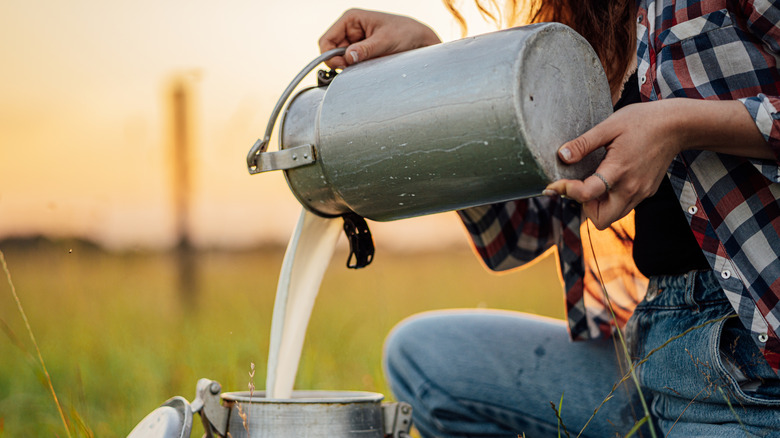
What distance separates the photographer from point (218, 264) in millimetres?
4188

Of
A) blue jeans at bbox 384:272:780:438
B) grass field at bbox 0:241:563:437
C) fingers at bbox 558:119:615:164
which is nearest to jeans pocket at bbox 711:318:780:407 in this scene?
blue jeans at bbox 384:272:780:438

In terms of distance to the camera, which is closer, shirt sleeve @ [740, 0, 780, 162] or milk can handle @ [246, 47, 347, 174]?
shirt sleeve @ [740, 0, 780, 162]

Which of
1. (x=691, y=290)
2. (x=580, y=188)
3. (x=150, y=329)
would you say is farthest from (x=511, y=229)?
(x=150, y=329)

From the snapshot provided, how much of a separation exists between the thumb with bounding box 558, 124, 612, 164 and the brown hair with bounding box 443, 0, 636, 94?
1.45ft

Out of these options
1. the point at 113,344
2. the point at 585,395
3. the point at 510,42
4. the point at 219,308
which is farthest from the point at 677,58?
the point at 219,308

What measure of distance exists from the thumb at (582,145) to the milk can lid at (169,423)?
1.99 ft

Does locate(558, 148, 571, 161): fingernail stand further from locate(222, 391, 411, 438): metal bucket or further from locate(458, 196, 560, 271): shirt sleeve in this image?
locate(458, 196, 560, 271): shirt sleeve

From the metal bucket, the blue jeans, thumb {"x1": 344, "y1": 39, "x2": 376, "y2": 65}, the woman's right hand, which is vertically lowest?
the blue jeans

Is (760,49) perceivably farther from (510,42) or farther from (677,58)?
(510,42)

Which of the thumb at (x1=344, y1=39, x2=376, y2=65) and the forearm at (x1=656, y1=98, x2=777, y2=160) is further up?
the thumb at (x1=344, y1=39, x2=376, y2=65)

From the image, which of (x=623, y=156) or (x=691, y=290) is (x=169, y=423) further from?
(x=691, y=290)

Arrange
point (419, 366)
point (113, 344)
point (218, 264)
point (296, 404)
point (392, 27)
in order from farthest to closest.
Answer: point (218, 264) → point (113, 344) → point (419, 366) → point (392, 27) → point (296, 404)

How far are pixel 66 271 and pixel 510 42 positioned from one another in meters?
1.40

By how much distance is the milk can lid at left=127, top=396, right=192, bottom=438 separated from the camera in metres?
0.93
